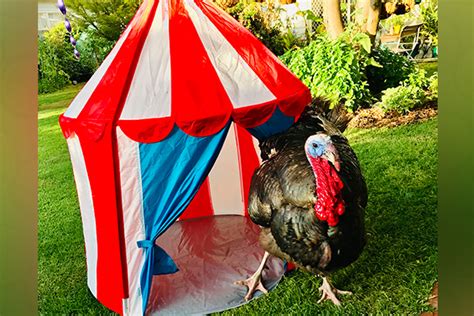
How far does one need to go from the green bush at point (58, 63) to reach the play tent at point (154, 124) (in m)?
3.73

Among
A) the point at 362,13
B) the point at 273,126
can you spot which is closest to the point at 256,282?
the point at 273,126

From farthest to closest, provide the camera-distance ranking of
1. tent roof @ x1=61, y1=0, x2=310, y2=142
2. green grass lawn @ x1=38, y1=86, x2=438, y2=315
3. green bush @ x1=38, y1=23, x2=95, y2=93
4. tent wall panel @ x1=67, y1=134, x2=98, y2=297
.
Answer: green bush @ x1=38, y1=23, x2=95, y2=93
green grass lawn @ x1=38, y1=86, x2=438, y2=315
tent wall panel @ x1=67, y1=134, x2=98, y2=297
tent roof @ x1=61, y1=0, x2=310, y2=142

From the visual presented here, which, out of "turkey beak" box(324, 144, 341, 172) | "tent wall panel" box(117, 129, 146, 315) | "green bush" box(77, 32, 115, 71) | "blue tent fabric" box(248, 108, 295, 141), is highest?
"green bush" box(77, 32, 115, 71)

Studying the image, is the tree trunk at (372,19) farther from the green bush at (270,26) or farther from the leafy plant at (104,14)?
the leafy plant at (104,14)

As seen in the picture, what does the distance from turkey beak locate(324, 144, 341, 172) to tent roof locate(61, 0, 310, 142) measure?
1.99 feet

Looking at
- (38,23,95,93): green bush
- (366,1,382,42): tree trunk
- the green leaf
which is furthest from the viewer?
(366,1,382,42): tree trunk

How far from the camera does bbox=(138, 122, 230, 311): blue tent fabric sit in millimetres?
3205

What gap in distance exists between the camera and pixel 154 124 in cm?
308

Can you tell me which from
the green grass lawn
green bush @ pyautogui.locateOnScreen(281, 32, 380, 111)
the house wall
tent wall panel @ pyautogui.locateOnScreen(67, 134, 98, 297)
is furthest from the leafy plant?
tent wall panel @ pyautogui.locateOnScreen(67, 134, 98, 297)

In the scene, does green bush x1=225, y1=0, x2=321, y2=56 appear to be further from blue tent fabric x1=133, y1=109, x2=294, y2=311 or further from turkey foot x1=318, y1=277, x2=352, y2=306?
turkey foot x1=318, y1=277, x2=352, y2=306

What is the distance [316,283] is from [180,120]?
1740 millimetres

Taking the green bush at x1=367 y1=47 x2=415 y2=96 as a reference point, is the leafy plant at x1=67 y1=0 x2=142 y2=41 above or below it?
above
